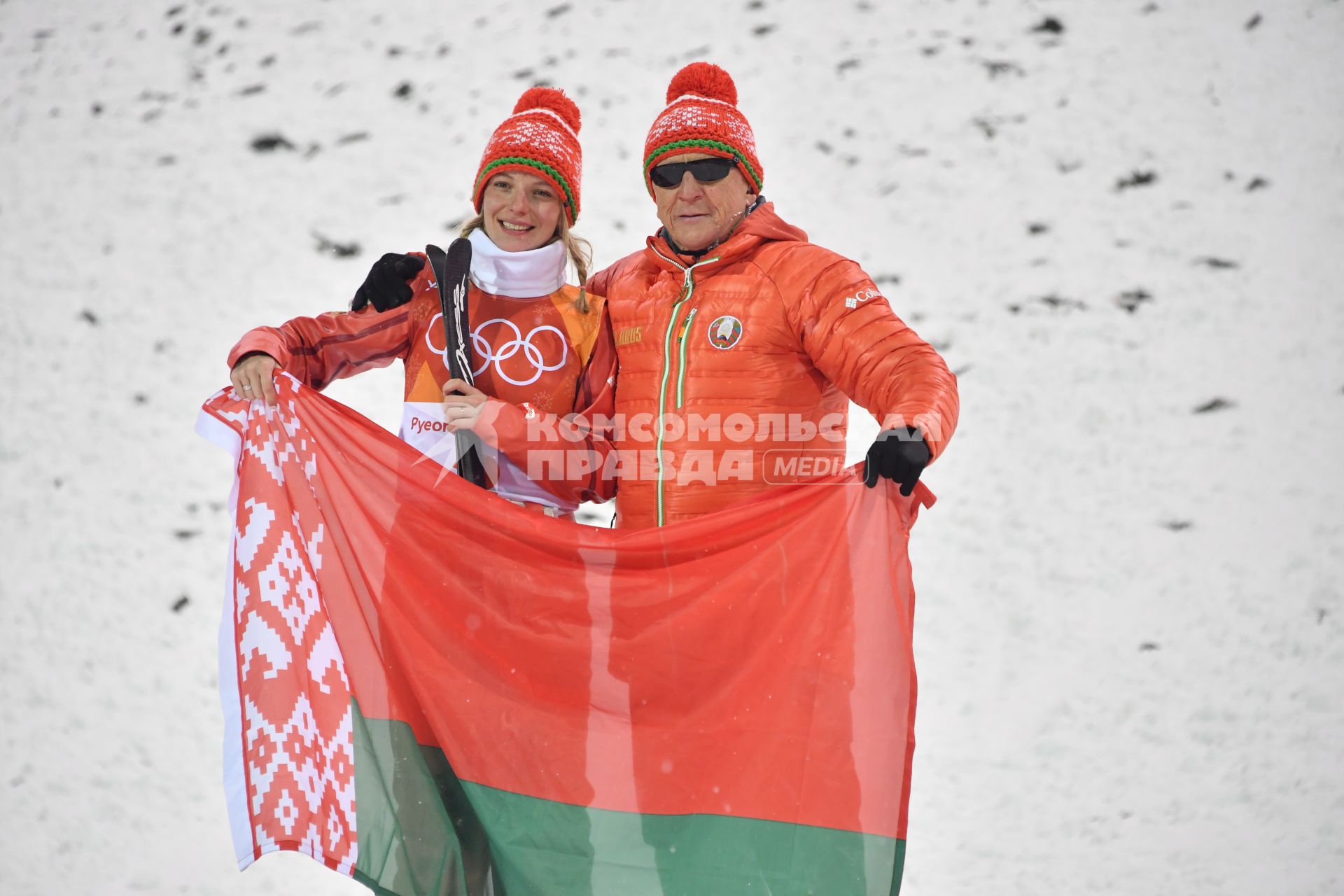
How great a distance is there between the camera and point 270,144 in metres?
2.74

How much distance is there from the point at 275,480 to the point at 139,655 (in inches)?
47.5

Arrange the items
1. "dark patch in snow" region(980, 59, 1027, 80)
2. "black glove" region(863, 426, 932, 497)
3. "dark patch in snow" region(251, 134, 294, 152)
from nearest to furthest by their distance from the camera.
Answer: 1. "black glove" region(863, 426, 932, 497)
2. "dark patch in snow" region(980, 59, 1027, 80)
3. "dark patch in snow" region(251, 134, 294, 152)

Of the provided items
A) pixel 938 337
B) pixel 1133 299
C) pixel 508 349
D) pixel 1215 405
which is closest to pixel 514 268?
pixel 508 349

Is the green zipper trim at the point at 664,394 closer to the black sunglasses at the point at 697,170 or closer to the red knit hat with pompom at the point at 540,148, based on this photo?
the black sunglasses at the point at 697,170

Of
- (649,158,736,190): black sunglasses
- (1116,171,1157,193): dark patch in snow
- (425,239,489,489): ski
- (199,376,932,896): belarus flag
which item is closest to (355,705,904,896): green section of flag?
(199,376,932,896): belarus flag

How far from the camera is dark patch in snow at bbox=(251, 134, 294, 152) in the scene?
273 centimetres

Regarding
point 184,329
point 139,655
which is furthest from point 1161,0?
point 139,655

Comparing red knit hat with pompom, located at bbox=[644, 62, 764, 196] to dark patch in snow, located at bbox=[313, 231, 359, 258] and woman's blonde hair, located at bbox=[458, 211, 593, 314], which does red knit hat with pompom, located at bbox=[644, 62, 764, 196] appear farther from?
dark patch in snow, located at bbox=[313, 231, 359, 258]

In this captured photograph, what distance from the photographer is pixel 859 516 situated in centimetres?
157

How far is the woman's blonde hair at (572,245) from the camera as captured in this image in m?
1.92

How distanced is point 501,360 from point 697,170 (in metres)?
0.50

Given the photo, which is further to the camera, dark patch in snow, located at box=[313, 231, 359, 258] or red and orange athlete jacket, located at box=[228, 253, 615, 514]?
dark patch in snow, located at box=[313, 231, 359, 258]

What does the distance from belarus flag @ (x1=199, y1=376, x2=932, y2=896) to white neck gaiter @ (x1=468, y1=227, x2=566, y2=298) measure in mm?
365

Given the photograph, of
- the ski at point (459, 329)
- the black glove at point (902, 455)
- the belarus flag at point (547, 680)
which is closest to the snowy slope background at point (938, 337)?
the ski at point (459, 329)
